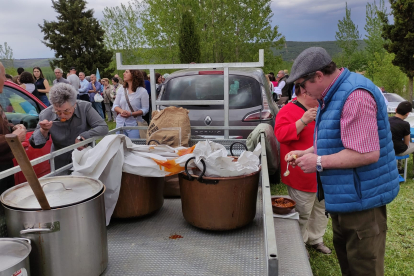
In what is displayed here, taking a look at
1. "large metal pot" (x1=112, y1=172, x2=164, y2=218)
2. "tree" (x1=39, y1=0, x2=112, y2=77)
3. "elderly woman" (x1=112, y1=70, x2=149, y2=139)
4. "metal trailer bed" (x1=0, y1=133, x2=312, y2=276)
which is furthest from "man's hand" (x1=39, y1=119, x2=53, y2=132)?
"tree" (x1=39, y1=0, x2=112, y2=77)

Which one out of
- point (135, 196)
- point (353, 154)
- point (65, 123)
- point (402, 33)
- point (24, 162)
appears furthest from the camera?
point (402, 33)

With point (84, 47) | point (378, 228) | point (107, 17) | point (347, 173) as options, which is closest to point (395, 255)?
point (378, 228)

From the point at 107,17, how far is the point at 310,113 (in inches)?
1444

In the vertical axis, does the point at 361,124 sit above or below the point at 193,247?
above

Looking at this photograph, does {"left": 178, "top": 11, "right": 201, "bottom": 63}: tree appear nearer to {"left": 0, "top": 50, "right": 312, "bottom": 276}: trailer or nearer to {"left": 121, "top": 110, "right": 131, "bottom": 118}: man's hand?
{"left": 121, "top": 110, "right": 131, "bottom": 118}: man's hand

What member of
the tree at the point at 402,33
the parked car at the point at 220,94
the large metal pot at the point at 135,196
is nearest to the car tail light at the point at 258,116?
the parked car at the point at 220,94

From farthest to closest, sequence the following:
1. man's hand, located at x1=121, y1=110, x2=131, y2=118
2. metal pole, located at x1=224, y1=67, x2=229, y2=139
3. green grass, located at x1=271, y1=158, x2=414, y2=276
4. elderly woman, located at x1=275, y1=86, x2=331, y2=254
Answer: man's hand, located at x1=121, y1=110, x2=131, y2=118
metal pole, located at x1=224, y1=67, x2=229, y2=139
green grass, located at x1=271, y1=158, x2=414, y2=276
elderly woman, located at x1=275, y1=86, x2=331, y2=254

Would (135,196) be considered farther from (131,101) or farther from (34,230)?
(131,101)

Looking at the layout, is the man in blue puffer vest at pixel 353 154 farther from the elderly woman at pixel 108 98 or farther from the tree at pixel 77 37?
the tree at pixel 77 37

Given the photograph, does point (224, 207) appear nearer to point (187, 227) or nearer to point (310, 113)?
point (187, 227)

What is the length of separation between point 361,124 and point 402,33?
24.1 meters

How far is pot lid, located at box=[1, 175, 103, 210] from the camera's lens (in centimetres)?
183

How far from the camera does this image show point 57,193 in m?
1.97

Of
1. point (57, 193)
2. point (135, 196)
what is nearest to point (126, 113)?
point (135, 196)
